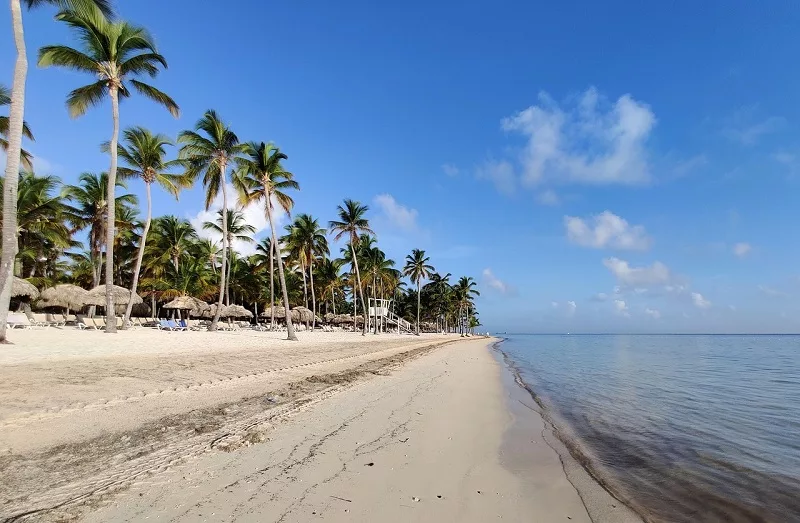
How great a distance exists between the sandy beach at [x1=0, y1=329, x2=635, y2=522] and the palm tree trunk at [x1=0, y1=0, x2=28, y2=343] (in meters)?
3.79

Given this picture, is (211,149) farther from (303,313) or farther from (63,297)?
(303,313)

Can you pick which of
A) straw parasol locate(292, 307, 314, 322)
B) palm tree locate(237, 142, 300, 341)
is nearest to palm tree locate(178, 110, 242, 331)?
palm tree locate(237, 142, 300, 341)

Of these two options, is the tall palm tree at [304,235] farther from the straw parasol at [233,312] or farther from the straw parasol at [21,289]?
the straw parasol at [21,289]

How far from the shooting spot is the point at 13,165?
40.8 ft

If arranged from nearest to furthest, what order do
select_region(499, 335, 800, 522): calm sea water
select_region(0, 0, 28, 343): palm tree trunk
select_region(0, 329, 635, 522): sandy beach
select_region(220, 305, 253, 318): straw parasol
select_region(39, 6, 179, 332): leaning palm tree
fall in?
select_region(0, 329, 635, 522): sandy beach < select_region(499, 335, 800, 522): calm sea water < select_region(0, 0, 28, 343): palm tree trunk < select_region(39, 6, 179, 332): leaning palm tree < select_region(220, 305, 253, 318): straw parasol

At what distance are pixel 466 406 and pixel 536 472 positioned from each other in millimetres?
4098

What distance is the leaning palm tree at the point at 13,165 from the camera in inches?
476

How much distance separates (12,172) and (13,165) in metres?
0.23

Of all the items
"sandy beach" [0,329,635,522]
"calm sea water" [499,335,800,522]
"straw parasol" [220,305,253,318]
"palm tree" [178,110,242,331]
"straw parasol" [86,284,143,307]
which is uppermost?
"palm tree" [178,110,242,331]

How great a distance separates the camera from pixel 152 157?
26.6m

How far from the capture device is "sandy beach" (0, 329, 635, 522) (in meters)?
3.53

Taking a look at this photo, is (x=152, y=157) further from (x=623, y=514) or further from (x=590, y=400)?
(x=623, y=514)

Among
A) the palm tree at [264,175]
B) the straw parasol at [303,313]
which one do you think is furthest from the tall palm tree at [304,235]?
the palm tree at [264,175]

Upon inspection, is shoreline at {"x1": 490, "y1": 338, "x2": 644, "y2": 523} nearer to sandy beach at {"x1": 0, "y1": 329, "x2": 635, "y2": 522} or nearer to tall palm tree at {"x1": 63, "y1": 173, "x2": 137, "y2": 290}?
sandy beach at {"x1": 0, "y1": 329, "x2": 635, "y2": 522}
